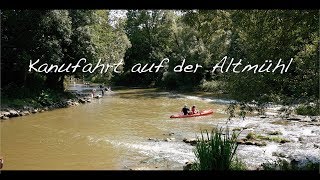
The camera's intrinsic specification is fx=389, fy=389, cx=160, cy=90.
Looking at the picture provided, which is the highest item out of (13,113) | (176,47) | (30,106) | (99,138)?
(176,47)

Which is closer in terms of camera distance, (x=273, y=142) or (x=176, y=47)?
(x=273, y=142)

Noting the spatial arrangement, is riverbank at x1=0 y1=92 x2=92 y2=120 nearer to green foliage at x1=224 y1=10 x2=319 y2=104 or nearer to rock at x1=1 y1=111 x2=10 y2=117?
rock at x1=1 y1=111 x2=10 y2=117

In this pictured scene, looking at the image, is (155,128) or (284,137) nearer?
(284,137)

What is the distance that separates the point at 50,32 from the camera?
24344mm

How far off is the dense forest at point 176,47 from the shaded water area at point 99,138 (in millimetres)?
2950

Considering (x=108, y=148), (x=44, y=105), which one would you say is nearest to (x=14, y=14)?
(x=44, y=105)

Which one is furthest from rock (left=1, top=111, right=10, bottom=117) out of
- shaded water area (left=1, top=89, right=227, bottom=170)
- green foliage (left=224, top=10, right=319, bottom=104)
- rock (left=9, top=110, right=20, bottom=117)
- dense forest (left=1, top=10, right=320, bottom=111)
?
green foliage (left=224, top=10, right=319, bottom=104)

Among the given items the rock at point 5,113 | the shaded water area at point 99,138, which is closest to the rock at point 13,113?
the rock at point 5,113

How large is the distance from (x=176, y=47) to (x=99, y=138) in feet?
94.4

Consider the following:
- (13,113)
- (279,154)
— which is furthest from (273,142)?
(13,113)

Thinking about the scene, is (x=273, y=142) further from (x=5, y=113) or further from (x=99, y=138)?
(x=5, y=113)

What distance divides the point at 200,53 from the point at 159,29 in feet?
40.1

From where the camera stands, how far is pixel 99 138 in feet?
51.6
